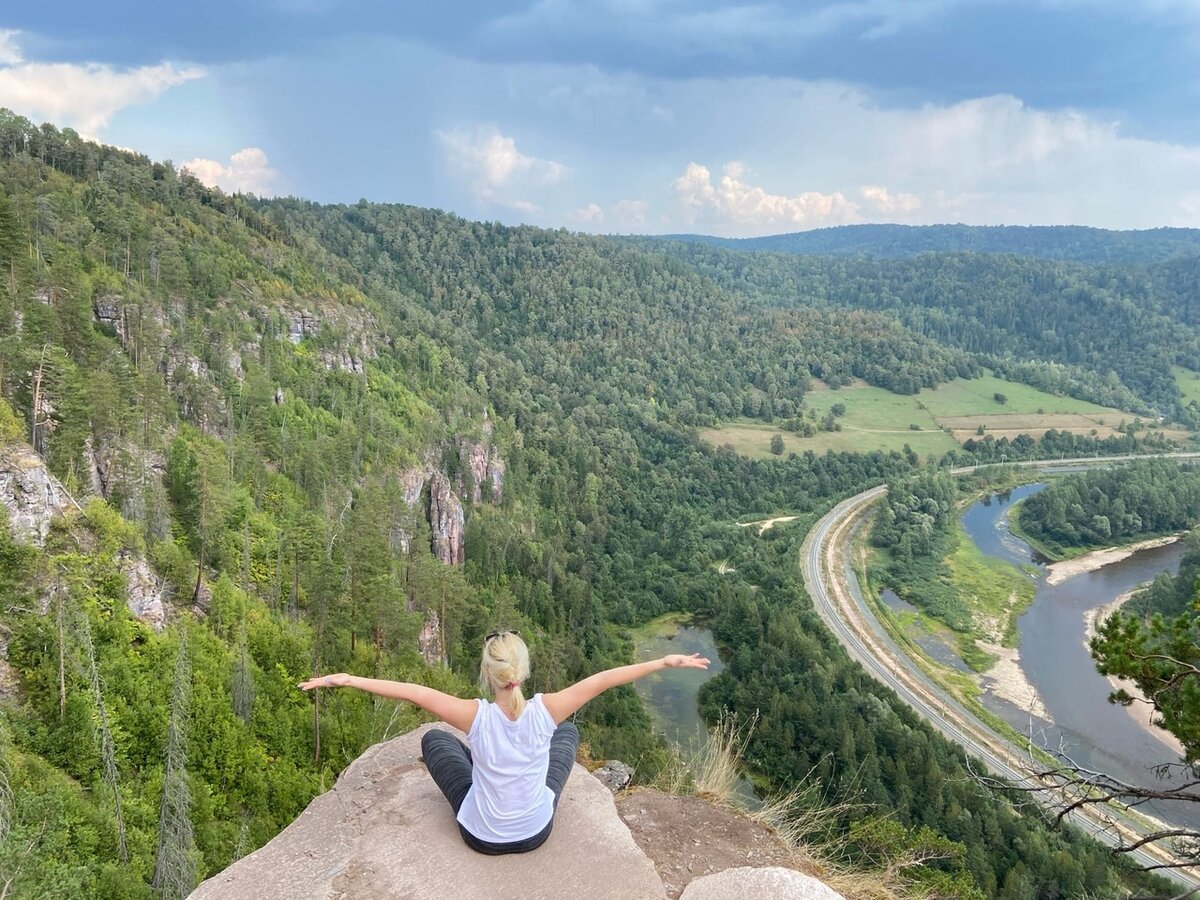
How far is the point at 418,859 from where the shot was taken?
7402 mm

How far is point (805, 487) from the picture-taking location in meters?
138

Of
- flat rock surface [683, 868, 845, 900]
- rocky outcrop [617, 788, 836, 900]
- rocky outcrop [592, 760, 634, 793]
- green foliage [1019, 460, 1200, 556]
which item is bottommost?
green foliage [1019, 460, 1200, 556]

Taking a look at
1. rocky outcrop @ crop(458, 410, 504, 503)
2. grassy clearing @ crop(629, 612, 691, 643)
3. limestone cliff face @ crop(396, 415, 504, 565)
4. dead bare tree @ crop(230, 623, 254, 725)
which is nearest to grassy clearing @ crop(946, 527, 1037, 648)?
grassy clearing @ crop(629, 612, 691, 643)

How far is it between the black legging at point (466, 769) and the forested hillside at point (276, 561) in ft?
19.2

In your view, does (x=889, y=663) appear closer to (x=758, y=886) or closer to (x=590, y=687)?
(x=758, y=886)

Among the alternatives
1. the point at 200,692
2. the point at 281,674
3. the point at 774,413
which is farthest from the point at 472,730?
the point at 774,413

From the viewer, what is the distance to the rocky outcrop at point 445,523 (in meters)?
80.4

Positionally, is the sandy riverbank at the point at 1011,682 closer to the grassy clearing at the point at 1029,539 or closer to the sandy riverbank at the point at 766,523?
the grassy clearing at the point at 1029,539

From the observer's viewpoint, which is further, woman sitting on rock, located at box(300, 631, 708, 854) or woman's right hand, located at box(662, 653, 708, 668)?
woman's right hand, located at box(662, 653, 708, 668)

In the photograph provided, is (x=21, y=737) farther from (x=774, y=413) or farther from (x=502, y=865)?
(x=774, y=413)

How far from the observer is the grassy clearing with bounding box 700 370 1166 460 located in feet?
526

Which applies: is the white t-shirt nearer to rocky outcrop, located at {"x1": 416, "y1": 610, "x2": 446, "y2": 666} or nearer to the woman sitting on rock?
the woman sitting on rock

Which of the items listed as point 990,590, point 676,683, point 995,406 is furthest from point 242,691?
point 995,406

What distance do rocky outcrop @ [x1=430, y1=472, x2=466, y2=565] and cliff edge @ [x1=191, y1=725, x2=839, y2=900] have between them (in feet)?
238
